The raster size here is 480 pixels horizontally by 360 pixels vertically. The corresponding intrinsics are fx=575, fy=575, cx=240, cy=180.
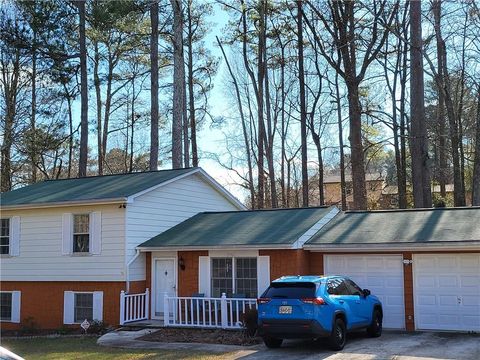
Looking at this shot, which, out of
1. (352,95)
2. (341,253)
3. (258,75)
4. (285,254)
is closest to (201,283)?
(285,254)

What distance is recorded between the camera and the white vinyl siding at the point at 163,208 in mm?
18109

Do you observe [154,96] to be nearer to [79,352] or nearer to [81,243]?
[81,243]

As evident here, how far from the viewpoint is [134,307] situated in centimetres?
1769

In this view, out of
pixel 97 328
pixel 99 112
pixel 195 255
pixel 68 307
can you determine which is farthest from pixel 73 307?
pixel 99 112

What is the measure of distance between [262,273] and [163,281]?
3.62m

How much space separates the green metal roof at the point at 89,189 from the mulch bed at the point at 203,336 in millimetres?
4390

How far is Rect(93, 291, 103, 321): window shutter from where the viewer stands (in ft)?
58.6

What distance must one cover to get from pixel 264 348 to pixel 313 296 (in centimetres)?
197

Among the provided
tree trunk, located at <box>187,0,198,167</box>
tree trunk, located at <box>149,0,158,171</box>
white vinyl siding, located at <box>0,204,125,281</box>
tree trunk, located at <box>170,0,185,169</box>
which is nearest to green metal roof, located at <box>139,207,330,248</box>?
white vinyl siding, located at <box>0,204,125,281</box>

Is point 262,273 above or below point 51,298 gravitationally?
above

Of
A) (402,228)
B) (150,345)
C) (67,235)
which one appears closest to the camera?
(150,345)

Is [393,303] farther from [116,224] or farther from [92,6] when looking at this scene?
[92,6]

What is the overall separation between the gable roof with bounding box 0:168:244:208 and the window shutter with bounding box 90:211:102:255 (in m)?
0.55

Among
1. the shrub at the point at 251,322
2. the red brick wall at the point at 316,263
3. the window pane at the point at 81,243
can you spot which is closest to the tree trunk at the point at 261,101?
the window pane at the point at 81,243
